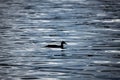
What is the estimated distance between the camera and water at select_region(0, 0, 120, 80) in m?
39.2

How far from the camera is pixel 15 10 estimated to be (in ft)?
302

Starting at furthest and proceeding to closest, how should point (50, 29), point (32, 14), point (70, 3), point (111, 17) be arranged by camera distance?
point (70, 3) < point (32, 14) < point (111, 17) < point (50, 29)

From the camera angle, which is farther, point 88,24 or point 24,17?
point 24,17

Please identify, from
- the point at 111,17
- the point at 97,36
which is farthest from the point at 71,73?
the point at 111,17

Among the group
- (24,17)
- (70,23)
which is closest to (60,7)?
(24,17)

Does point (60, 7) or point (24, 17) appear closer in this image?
point (24, 17)

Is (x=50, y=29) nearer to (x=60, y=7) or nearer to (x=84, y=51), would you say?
(x=84, y=51)

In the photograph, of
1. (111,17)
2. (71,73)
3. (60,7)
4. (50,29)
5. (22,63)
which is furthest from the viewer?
(60,7)

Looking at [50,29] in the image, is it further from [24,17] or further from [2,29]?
[24,17]

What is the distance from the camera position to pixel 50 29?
216 feet

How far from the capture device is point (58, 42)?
178 feet

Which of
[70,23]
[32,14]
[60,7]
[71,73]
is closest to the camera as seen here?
[71,73]

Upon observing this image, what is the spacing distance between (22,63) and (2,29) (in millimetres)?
24046

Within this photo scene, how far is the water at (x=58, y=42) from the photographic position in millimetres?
39156
